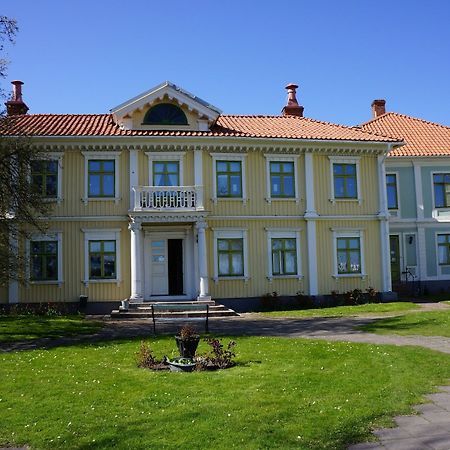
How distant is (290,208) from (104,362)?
12.9 metres

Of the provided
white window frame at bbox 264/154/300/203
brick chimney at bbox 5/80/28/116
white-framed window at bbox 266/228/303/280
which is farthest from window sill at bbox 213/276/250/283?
brick chimney at bbox 5/80/28/116

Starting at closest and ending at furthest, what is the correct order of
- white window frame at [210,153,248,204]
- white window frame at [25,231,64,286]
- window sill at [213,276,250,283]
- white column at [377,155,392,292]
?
white window frame at [25,231,64,286], window sill at [213,276,250,283], white window frame at [210,153,248,204], white column at [377,155,392,292]

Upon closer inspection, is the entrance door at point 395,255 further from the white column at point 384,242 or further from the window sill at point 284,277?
the window sill at point 284,277

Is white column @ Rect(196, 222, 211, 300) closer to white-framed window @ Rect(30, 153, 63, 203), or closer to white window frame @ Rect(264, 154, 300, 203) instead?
white window frame @ Rect(264, 154, 300, 203)

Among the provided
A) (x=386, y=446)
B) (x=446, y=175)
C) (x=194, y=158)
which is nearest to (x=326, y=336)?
(x=386, y=446)

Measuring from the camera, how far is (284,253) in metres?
21.1

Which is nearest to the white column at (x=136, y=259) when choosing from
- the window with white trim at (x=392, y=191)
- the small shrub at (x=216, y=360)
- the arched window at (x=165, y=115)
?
the arched window at (x=165, y=115)

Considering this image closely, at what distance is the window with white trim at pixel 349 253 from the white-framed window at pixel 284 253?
159 centimetres

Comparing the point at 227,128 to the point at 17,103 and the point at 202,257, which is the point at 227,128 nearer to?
the point at 202,257

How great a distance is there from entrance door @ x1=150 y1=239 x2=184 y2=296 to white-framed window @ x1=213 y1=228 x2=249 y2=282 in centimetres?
142

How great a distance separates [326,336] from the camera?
41.4ft

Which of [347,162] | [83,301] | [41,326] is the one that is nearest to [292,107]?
[347,162]

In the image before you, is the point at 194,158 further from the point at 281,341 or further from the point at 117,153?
the point at 281,341

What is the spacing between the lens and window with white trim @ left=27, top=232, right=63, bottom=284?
784 inches
